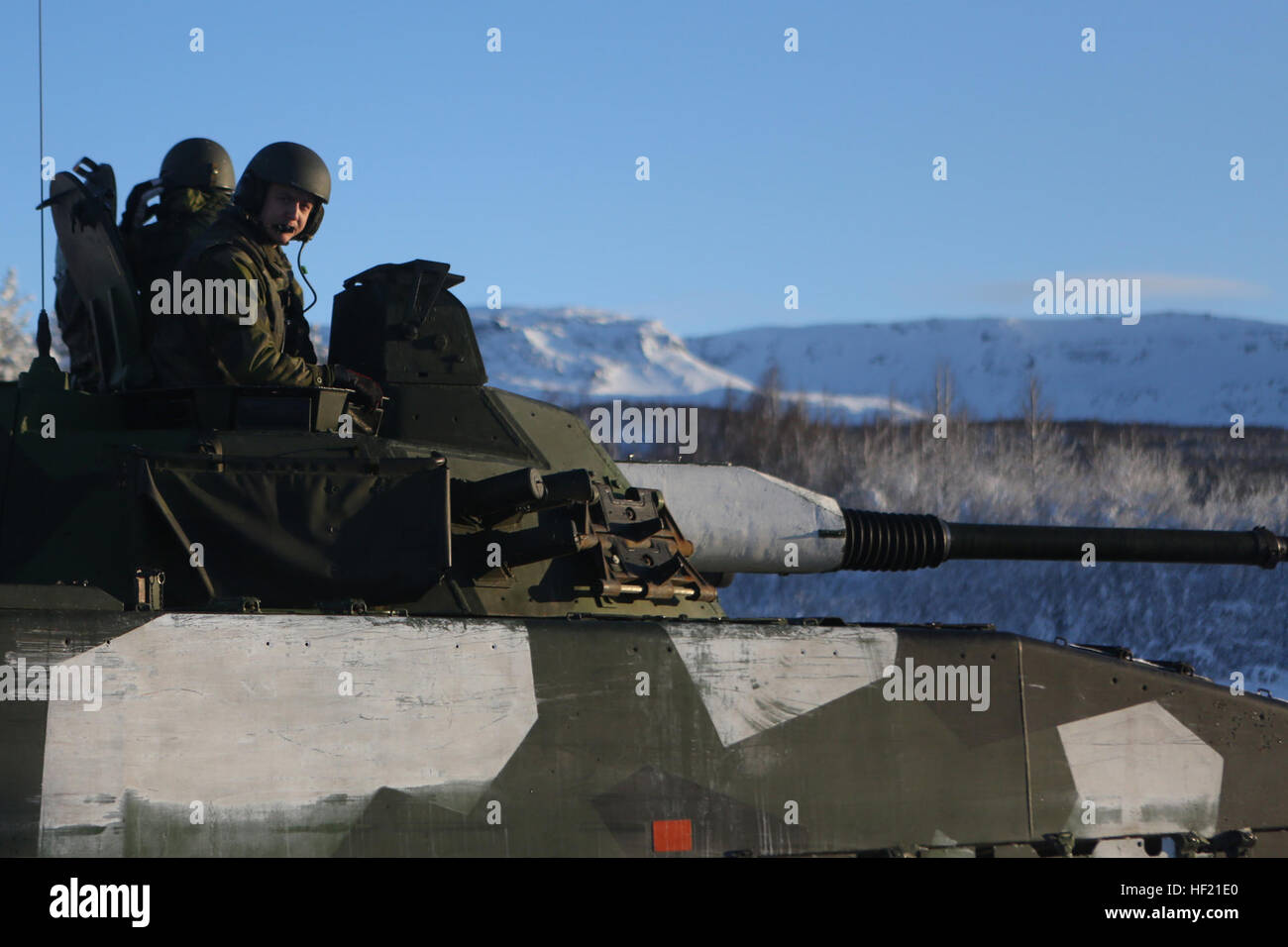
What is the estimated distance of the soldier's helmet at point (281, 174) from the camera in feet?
25.1

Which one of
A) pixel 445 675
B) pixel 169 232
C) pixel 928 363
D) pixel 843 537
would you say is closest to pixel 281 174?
pixel 169 232

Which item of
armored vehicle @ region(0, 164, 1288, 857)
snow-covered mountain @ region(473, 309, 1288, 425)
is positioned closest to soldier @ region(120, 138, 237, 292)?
armored vehicle @ region(0, 164, 1288, 857)

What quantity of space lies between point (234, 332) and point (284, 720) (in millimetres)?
2062

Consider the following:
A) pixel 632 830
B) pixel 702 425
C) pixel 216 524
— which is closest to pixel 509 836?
pixel 632 830

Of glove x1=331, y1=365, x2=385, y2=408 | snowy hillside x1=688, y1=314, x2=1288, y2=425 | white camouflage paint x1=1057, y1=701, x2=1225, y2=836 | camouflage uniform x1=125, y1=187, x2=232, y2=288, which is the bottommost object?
white camouflage paint x1=1057, y1=701, x2=1225, y2=836

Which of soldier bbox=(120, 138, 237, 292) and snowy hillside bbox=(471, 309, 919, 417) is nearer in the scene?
soldier bbox=(120, 138, 237, 292)

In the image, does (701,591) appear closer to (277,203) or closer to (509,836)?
(509,836)

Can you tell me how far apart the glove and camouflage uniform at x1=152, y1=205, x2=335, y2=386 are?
0.12 feet

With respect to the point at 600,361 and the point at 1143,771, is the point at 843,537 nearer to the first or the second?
the point at 1143,771

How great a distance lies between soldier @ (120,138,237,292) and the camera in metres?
8.58

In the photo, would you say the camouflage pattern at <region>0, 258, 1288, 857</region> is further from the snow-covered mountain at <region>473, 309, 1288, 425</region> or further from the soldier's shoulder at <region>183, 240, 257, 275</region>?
the snow-covered mountain at <region>473, 309, 1288, 425</region>

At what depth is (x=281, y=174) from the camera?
25.1 feet
